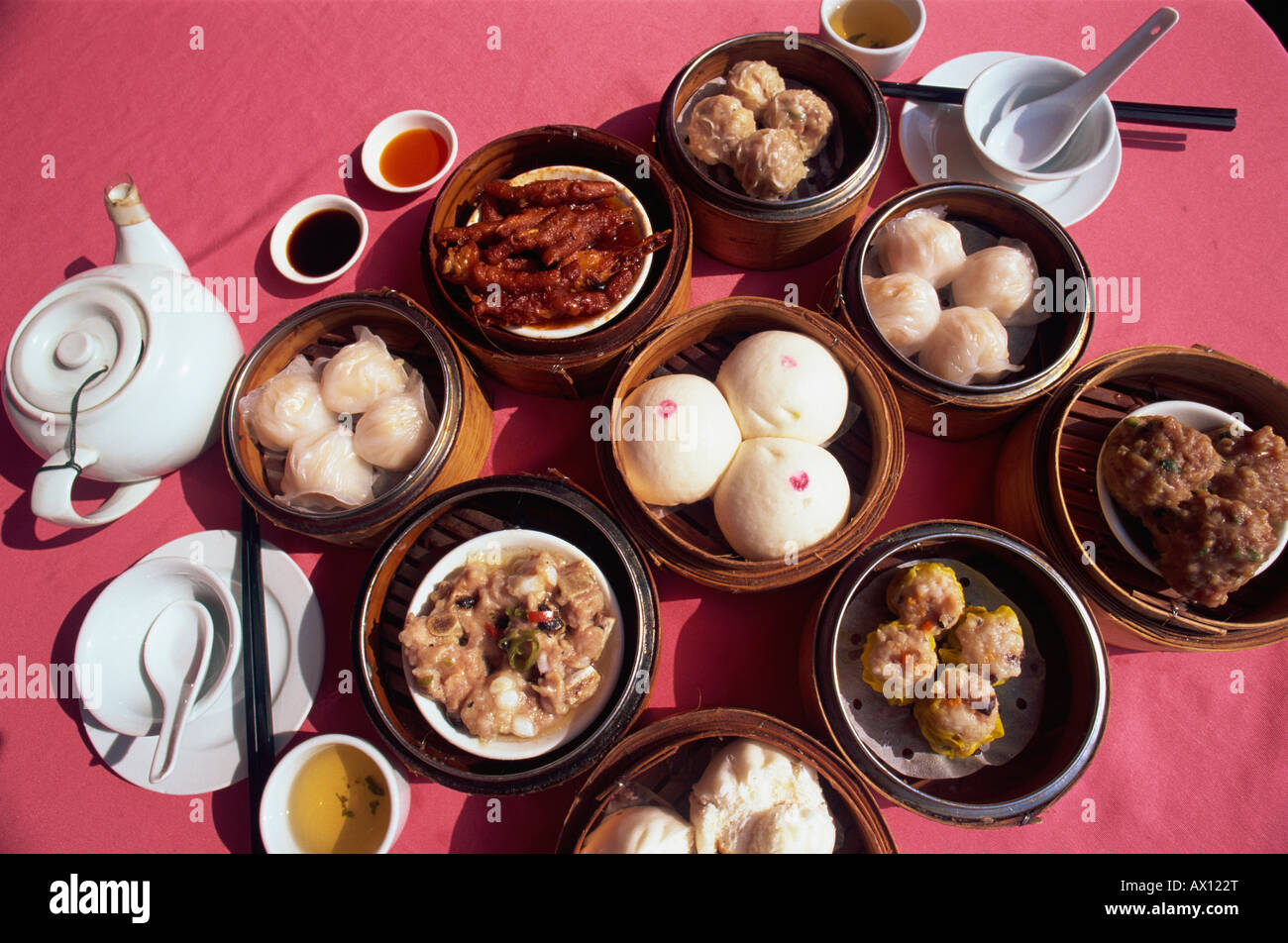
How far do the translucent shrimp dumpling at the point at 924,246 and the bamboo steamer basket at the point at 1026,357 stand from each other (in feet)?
0.19

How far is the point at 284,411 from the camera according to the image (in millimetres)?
2035

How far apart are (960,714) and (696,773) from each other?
31.4 inches

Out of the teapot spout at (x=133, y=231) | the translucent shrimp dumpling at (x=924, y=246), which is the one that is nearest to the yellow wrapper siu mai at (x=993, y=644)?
the translucent shrimp dumpling at (x=924, y=246)

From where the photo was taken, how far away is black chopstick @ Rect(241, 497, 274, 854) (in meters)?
1.90

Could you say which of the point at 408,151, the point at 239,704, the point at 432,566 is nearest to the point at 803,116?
the point at 408,151

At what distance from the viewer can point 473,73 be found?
2.97 meters

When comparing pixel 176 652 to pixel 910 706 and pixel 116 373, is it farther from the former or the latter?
pixel 910 706

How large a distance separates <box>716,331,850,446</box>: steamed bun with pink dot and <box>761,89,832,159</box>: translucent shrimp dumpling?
903 mm

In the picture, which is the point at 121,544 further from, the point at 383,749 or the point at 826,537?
the point at 826,537

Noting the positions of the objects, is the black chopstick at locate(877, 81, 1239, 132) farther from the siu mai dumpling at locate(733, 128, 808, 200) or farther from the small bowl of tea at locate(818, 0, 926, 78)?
the siu mai dumpling at locate(733, 128, 808, 200)

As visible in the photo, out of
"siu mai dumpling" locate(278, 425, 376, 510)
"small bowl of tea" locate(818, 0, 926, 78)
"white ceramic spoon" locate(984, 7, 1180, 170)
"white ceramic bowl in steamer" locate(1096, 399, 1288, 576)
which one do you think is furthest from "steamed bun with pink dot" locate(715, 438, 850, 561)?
"small bowl of tea" locate(818, 0, 926, 78)

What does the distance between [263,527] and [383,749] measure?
956 mm

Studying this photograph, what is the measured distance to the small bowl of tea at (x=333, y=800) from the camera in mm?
1776

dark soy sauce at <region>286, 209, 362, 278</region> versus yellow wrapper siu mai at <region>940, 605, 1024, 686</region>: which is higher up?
dark soy sauce at <region>286, 209, 362, 278</region>
